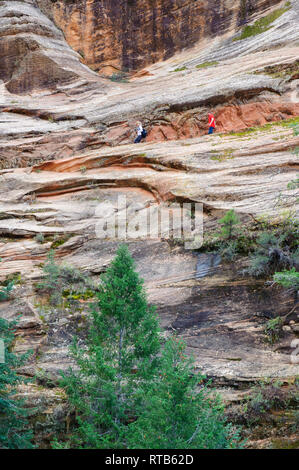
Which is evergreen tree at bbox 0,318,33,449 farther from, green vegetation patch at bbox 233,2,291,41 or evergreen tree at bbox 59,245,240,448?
green vegetation patch at bbox 233,2,291,41

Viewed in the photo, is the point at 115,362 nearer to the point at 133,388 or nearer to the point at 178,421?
the point at 133,388

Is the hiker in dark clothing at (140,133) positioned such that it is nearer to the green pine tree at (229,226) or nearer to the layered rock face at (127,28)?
the green pine tree at (229,226)

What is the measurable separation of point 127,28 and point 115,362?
26747 mm

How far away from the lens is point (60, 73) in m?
25.5

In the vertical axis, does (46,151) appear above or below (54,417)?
above

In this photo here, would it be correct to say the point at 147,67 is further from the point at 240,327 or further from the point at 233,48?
the point at 240,327

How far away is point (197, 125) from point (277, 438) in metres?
14.9

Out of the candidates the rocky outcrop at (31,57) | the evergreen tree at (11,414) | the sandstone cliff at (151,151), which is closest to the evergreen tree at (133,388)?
the evergreen tree at (11,414)

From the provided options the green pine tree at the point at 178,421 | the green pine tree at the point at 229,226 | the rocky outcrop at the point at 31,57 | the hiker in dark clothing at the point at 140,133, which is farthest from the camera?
the rocky outcrop at the point at 31,57

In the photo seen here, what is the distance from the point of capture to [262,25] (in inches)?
934

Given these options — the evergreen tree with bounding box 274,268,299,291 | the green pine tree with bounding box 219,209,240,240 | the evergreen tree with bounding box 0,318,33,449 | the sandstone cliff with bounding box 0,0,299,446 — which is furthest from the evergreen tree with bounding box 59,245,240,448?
the green pine tree with bounding box 219,209,240,240

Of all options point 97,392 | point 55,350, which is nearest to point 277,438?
point 97,392

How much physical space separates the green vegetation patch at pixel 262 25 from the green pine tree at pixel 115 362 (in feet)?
60.6

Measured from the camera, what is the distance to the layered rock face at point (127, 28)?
2800 centimetres
